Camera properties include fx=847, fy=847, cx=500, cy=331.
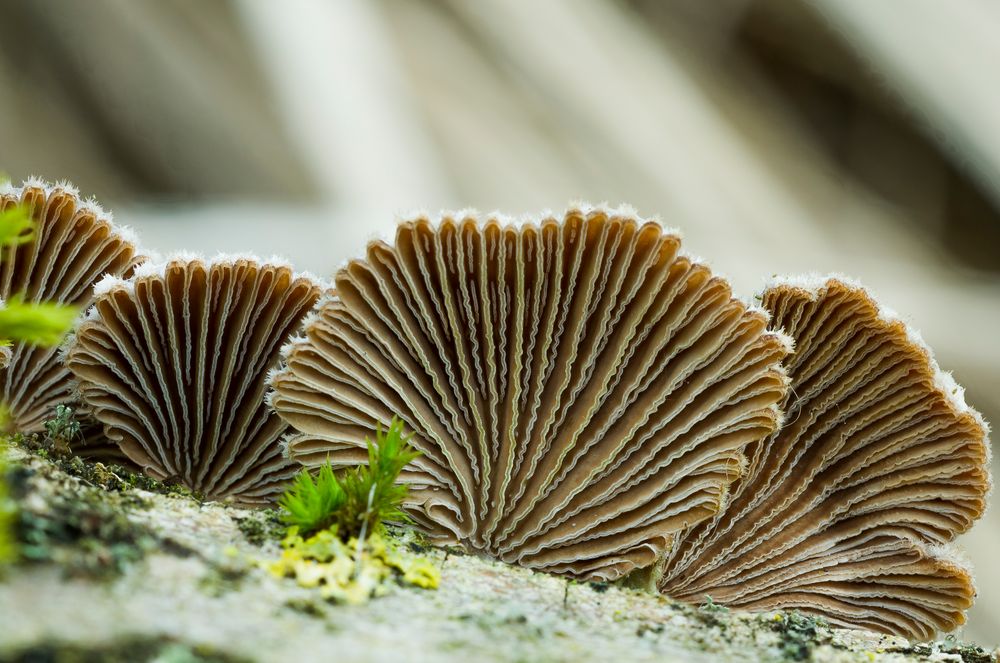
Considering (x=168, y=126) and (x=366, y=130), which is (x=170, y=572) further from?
(x=168, y=126)

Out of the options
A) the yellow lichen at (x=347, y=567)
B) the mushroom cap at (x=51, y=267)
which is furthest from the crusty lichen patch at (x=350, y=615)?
the mushroom cap at (x=51, y=267)

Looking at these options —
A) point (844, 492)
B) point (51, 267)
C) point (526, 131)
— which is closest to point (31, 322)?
point (51, 267)

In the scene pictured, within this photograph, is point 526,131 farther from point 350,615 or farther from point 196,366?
point 350,615

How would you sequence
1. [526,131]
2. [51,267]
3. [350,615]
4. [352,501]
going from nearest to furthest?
[350,615] < [352,501] < [51,267] < [526,131]

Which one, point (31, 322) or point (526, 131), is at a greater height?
point (526, 131)

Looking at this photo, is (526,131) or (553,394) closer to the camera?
(553,394)

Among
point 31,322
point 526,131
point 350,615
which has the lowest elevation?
point 350,615

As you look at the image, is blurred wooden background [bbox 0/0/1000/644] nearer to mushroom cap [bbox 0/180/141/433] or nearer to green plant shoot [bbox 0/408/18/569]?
mushroom cap [bbox 0/180/141/433]
